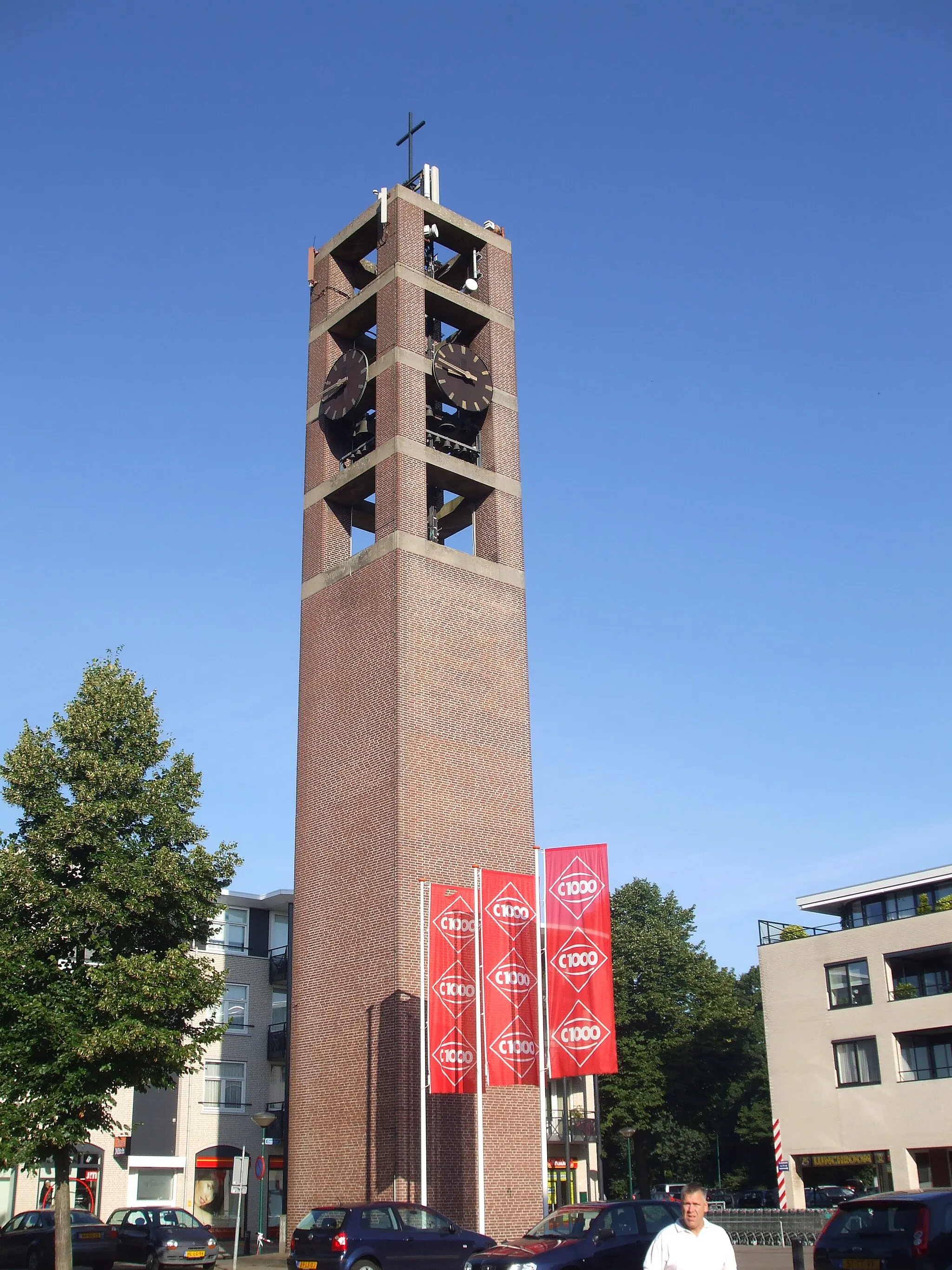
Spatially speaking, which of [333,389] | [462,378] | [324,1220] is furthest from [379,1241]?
[333,389]

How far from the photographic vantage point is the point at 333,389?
3781cm

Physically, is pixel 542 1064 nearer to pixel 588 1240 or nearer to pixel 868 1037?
pixel 588 1240

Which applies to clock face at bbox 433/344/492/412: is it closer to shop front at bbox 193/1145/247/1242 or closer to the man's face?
shop front at bbox 193/1145/247/1242

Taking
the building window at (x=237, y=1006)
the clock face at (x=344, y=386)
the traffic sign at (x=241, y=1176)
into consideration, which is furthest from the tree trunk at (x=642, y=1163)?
the clock face at (x=344, y=386)

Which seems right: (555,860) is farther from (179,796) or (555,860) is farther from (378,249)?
(378,249)

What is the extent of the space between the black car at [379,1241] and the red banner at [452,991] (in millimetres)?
3890

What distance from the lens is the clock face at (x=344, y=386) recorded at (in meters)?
36.8

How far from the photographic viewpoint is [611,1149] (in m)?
70.1

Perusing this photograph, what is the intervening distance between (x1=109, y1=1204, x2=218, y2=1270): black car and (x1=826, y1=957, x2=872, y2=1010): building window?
78.7 ft

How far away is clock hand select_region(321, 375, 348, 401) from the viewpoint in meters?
37.5

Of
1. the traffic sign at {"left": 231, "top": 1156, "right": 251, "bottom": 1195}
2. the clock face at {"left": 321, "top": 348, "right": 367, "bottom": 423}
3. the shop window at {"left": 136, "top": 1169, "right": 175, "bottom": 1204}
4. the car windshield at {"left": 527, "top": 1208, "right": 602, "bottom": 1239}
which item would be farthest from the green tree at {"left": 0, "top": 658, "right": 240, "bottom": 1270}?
the shop window at {"left": 136, "top": 1169, "right": 175, "bottom": 1204}

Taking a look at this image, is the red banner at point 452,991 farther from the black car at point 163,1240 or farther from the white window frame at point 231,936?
the white window frame at point 231,936

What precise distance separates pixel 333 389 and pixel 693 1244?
32.1 meters

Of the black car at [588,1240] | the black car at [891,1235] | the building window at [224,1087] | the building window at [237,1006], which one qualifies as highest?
the building window at [237,1006]
